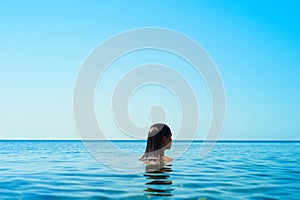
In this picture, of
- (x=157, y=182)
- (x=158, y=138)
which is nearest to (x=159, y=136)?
(x=158, y=138)

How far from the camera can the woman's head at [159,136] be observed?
11.5 meters

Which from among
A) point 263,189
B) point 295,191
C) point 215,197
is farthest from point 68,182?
point 295,191

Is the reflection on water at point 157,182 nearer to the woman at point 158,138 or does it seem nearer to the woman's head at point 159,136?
the woman at point 158,138

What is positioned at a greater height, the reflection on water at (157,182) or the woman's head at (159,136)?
the woman's head at (159,136)

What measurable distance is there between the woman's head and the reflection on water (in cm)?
105

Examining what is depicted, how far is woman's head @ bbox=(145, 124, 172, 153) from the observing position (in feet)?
37.9

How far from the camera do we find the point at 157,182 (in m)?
10.0

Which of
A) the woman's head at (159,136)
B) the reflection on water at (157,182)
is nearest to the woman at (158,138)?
the woman's head at (159,136)

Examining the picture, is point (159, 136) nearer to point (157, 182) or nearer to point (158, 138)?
point (158, 138)

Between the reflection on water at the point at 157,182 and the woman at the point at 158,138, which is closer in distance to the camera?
the reflection on water at the point at 157,182

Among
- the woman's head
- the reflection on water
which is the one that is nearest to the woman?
the woman's head

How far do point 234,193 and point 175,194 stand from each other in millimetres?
1683

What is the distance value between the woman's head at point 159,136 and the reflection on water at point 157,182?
3.43 ft

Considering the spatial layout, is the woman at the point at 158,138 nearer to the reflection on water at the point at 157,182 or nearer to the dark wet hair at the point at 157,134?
the dark wet hair at the point at 157,134
